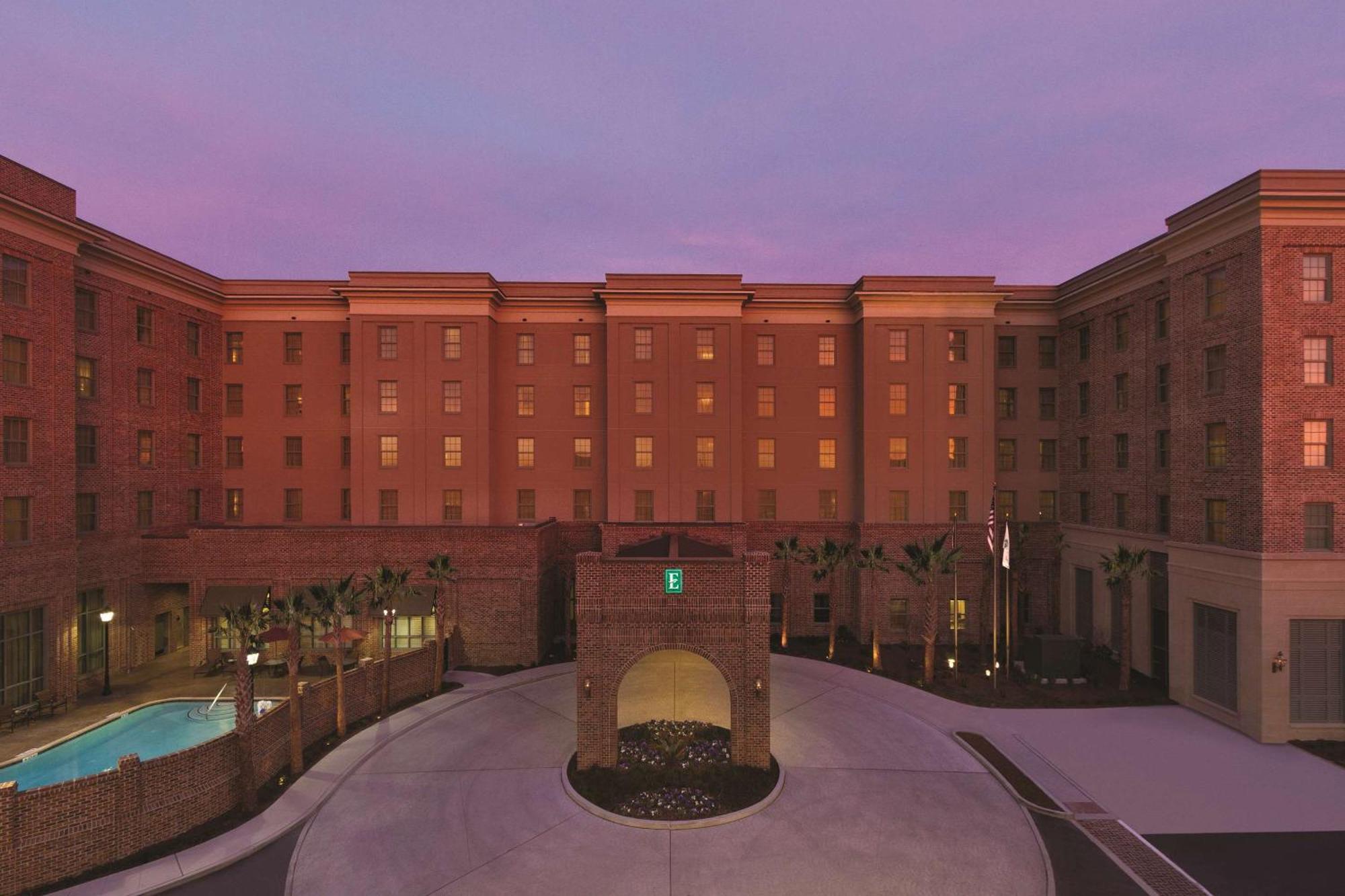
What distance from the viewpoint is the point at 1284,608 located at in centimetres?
2062

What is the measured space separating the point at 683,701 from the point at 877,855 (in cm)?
1041

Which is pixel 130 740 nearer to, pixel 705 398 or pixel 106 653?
pixel 106 653

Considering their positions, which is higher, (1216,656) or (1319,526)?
(1319,526)

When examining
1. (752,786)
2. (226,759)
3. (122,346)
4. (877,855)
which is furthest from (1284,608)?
(122,346)

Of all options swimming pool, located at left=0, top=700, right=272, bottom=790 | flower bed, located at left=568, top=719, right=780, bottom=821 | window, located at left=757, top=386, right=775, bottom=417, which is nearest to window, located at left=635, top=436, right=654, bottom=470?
window, located at left=757, top=386, right=775, bottom=417

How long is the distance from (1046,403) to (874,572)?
15.7m

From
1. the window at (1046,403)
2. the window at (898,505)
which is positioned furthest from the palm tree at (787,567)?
the window at (1046,403)

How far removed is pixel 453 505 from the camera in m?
32.8

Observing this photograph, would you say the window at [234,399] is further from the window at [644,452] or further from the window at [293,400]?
the window at [644,452]

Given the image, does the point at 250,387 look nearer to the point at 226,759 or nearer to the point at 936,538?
the point at 226,759

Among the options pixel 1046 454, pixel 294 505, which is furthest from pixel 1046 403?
pixel 294 505

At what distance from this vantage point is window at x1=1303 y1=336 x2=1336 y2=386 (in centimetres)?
2130

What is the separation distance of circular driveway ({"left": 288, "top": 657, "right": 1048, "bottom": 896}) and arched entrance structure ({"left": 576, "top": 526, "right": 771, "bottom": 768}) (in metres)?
2.03

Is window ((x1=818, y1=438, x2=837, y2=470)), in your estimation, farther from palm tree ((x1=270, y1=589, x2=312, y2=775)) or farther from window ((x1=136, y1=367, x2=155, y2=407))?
window ((x1=136, y1=367, x2=155, y2=407))
